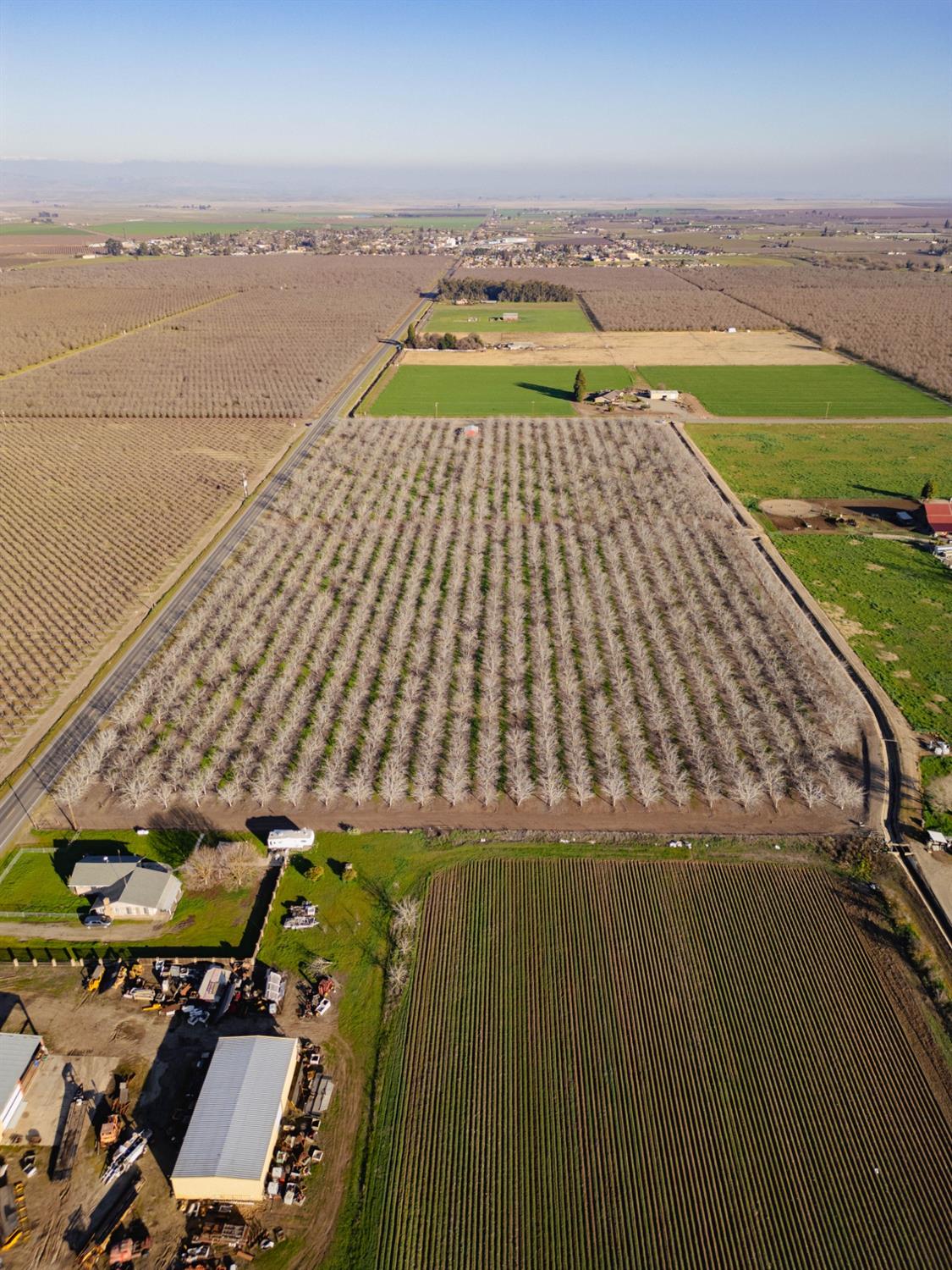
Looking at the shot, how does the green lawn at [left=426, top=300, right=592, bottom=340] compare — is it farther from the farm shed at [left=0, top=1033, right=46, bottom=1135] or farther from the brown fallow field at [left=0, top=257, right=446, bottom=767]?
the farm shed at [left=0, top=1033, right=46, bottom=1135]

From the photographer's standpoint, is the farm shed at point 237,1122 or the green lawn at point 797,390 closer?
the farm shed at point 237,1122

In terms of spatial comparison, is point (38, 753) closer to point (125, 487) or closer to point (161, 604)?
point (161, 604)

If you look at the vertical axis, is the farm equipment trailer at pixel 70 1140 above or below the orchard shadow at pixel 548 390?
below

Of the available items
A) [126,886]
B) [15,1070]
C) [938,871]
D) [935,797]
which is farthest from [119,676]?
[935,797]

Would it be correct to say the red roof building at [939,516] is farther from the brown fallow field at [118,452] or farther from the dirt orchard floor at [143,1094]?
the brown fallow field at [118,452]

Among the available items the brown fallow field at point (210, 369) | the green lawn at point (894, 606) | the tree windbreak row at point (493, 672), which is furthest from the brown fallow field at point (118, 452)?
the green lawn at point (894, 606)

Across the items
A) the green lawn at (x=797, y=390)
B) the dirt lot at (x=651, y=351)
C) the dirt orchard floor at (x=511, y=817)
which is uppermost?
the dirt lot at (x=651, y=351)

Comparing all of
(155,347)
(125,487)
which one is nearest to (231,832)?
(125,487)
